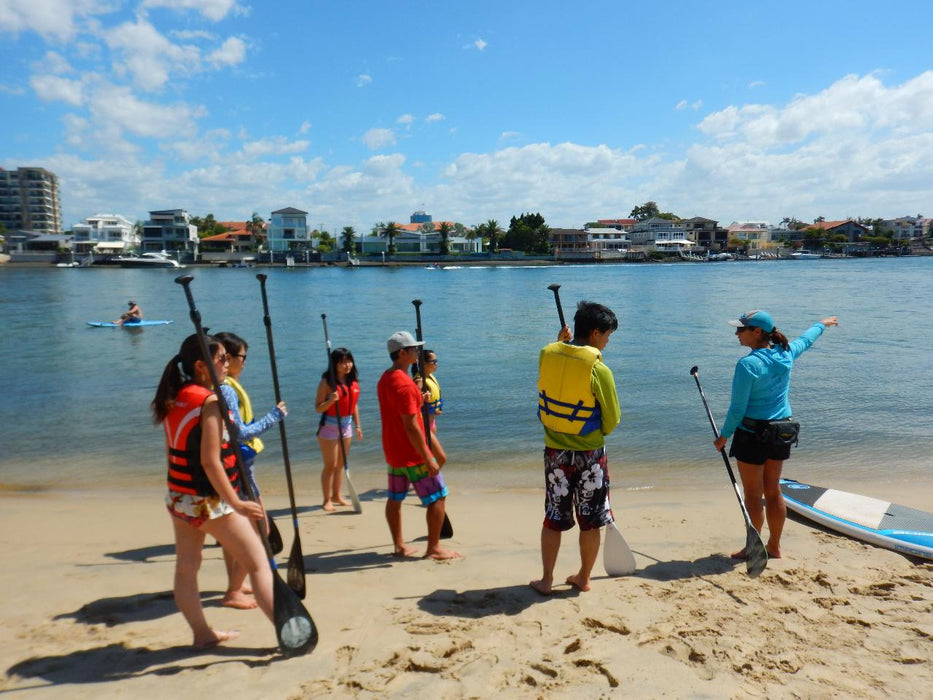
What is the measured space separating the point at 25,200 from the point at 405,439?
182 m

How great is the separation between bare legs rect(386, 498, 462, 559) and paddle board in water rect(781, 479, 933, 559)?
3.68 m

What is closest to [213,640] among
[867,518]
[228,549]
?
[228,549]

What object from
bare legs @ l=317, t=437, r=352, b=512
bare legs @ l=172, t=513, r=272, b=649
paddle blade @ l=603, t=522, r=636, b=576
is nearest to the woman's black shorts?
paddle blade @ l=603, t=522, r=636, b=576

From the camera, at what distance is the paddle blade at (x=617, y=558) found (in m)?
5.03

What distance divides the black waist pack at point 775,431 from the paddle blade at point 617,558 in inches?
53.4

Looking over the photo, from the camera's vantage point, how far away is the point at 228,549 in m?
3.69

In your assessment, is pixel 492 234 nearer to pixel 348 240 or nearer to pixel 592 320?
pixel 348 240

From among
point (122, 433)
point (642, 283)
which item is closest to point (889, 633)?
point (122, 433)

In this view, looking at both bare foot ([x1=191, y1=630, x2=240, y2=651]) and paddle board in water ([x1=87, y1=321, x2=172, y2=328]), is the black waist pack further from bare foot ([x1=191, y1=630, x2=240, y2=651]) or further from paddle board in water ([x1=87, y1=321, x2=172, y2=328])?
paddle board in water ([x1=87, y1=321, x2=172, y2=328])

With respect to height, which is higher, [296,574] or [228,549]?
[228,549]

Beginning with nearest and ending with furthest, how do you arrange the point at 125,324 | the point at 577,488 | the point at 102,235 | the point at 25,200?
the point at 577,488
the point at 125,324
the point at 102,235
the point at 25,200

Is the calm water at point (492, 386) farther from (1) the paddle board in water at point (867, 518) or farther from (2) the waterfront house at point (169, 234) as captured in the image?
(2) the waterfront house at point (169, 234)

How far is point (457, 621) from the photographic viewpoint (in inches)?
169

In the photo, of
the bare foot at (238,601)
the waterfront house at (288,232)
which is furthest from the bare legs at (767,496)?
the waterfront house at (288,232)
